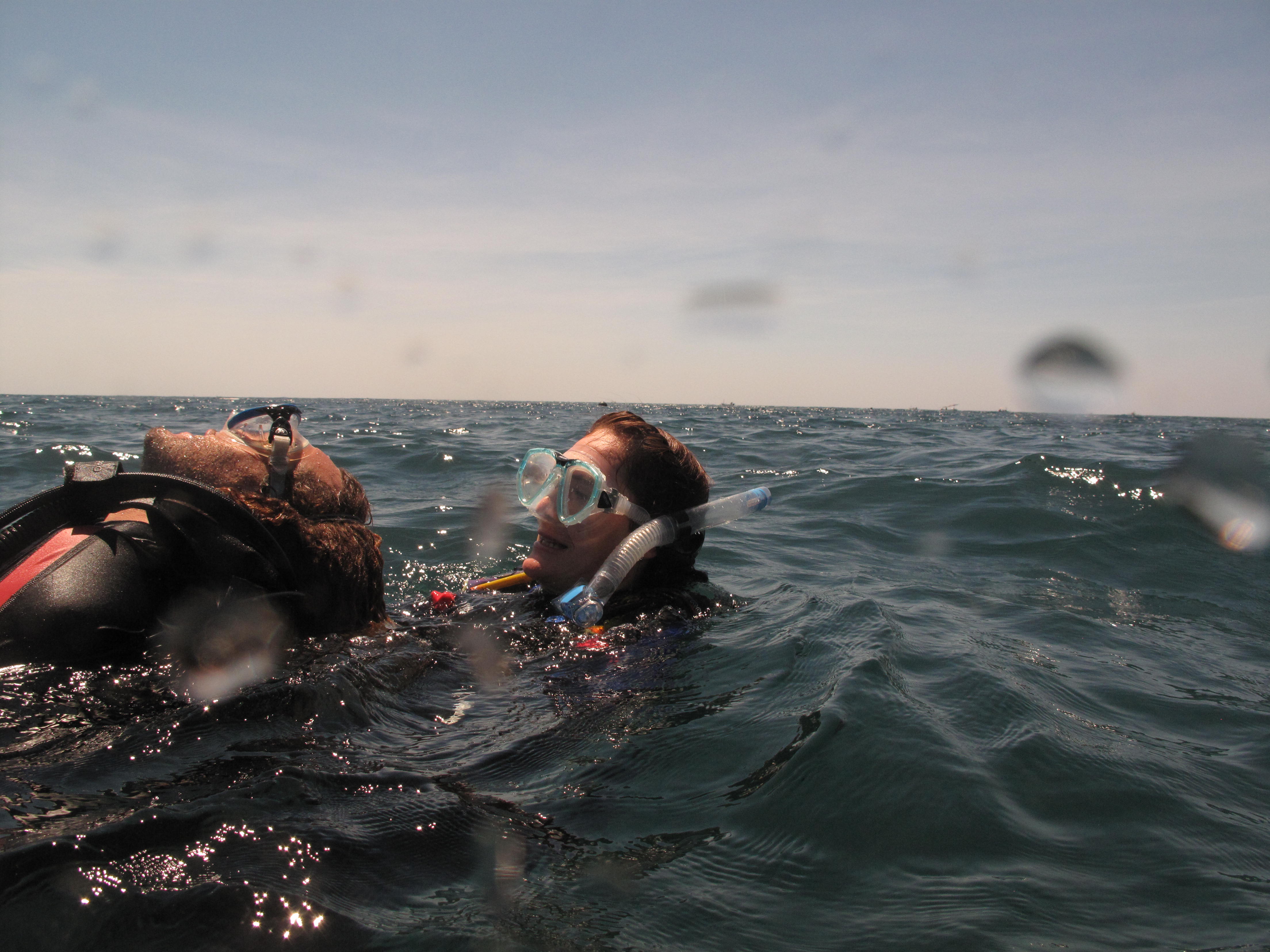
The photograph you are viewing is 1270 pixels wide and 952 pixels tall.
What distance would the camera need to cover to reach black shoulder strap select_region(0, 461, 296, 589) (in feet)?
5.98

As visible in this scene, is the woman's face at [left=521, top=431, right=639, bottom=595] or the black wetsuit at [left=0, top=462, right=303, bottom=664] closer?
the black wetsuit at [left=0, top=462, right=303, bottom=664]

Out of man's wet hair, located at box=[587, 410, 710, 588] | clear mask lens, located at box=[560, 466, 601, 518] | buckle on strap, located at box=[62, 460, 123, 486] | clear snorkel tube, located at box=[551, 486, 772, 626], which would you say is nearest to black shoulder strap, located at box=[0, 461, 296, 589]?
buckle on strap, located at box=[62, 460, 123, 486]

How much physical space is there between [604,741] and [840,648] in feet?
4.47

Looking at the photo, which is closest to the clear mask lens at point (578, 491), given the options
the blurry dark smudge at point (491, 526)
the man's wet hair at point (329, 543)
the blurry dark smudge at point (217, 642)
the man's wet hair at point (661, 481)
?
the man's wet hair at point (661, 481)

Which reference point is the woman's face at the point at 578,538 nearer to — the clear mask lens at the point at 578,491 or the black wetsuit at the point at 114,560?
the clear mask lens at the point at 578,491

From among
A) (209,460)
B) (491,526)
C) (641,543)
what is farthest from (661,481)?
(491,526)

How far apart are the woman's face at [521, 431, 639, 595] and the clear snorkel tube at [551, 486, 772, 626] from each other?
93 millimetres

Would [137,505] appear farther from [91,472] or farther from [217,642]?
[217,642]

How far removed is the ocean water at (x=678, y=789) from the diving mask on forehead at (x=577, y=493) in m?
0.48

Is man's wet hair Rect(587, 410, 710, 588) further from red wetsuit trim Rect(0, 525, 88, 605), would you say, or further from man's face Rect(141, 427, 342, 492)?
red wetsuit trim Rect(0, 525, 88, 605)

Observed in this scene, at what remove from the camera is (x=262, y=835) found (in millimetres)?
1507

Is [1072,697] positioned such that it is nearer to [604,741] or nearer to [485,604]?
[604,741]

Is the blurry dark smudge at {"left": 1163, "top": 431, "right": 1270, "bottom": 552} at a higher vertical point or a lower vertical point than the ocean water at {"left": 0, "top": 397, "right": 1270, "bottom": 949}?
higher

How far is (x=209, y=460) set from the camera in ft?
7.04
